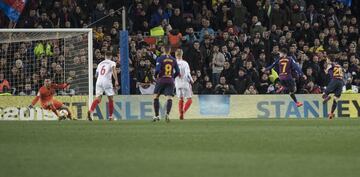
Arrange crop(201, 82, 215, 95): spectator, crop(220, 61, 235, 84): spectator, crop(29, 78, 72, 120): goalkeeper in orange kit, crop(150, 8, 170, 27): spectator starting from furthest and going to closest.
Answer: crop(150, 8, 170, 27): spectator < crop(220, 61, 235, 84): spectator < crop(201, 82, 215, 95): spectator < crop(29, 78, 72, 120): goalkeeper in orange kit

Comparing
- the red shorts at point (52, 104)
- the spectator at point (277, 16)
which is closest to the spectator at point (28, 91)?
the red shorts at point (52, 104)

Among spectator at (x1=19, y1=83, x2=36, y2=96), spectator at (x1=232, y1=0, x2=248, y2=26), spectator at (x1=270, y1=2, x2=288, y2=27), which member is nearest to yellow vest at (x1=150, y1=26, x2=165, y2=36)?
spectator at (x1=232, y1=0, x2=248, y2=26)

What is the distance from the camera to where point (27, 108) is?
26.4 metres

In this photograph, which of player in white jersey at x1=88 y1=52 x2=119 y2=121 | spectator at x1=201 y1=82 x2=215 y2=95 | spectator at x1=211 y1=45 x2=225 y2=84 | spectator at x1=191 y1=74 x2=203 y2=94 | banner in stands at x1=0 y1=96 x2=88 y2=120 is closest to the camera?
player in white jersey at x1=88 y1=52 x2=119 y2=121

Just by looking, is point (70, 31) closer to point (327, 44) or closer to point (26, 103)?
point (26, 103)

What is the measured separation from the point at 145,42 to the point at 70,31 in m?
4.18

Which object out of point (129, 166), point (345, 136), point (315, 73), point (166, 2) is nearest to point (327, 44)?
point (315, 73)

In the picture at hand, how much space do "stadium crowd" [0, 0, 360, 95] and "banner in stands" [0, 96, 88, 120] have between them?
0.45 m

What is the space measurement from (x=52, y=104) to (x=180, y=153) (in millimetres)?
14476

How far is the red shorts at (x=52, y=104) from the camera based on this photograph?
2530cm

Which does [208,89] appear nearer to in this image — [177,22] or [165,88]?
[177,22]

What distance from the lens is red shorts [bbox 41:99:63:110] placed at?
83.0 ft

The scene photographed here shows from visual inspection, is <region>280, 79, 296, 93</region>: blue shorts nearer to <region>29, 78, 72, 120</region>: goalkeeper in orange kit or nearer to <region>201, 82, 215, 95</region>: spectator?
<region>201, 82, 215, 95</region>: spectator

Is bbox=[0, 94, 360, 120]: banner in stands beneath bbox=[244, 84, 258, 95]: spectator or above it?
beneath
